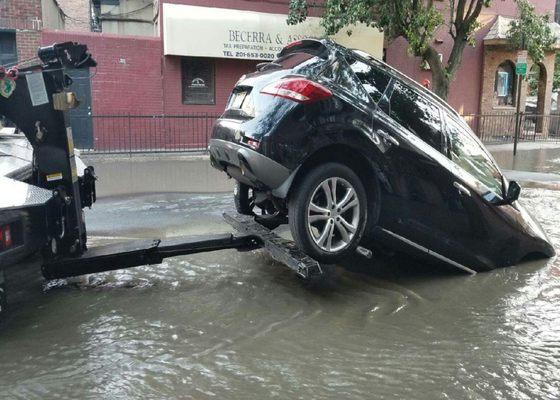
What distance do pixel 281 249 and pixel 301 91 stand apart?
51.2 inches

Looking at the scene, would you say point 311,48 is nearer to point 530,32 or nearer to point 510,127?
point 530,32

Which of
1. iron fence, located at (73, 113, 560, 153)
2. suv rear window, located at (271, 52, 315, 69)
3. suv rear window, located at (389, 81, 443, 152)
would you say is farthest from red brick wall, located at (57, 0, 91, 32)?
suv rear window, located at (389, 81, 443, 152)

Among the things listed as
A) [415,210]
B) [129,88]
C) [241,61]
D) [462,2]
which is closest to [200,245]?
[415,210]

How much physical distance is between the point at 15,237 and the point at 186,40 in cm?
1354

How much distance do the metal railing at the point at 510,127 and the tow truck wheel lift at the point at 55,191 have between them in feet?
57.9

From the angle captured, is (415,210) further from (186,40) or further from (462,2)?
(186,40)

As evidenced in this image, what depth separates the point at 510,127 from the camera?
73.4 ft

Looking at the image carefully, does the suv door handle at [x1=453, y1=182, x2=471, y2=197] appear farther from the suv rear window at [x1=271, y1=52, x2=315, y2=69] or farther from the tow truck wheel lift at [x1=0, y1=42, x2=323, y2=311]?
the suv rear window at [x1=271, y1=52, x2=315, y2=69]

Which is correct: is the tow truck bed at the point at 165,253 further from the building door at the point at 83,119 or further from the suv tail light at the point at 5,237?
the building door at the point at 83,119

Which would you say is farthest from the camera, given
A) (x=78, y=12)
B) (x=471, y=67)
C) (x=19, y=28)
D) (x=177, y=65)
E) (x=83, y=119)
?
(x=78, y=12)

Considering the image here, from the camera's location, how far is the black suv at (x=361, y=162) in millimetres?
4508

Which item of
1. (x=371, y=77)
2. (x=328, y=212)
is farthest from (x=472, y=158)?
(x=328, y=212)

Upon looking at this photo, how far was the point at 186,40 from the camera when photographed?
16375 millimetres

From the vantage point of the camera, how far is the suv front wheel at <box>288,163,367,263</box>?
451cm
